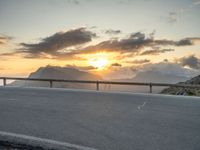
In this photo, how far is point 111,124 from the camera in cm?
1078

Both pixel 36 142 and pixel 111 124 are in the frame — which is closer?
pixel 36 142

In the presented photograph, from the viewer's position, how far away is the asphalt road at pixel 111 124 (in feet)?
28.1

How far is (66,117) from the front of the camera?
12.0 metres

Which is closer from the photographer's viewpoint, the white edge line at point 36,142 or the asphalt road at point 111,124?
the white edge line at point 36,142

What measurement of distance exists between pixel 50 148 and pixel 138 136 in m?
2.50

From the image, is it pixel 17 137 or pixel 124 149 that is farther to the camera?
pixel 17 137

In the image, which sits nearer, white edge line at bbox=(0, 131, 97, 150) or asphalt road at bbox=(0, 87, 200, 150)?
white edge line at bbox=(0, 131, 97, 150)

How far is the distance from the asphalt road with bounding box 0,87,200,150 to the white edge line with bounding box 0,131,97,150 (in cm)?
45

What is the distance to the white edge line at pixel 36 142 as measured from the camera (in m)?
7.65

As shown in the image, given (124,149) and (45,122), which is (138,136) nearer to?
(124,149)

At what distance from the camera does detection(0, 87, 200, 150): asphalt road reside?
8555 millimetres

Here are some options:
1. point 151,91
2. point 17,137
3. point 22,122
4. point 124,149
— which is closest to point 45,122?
point 22,122

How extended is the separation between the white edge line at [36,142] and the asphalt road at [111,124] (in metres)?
0.45

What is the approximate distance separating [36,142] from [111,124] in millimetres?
3200
